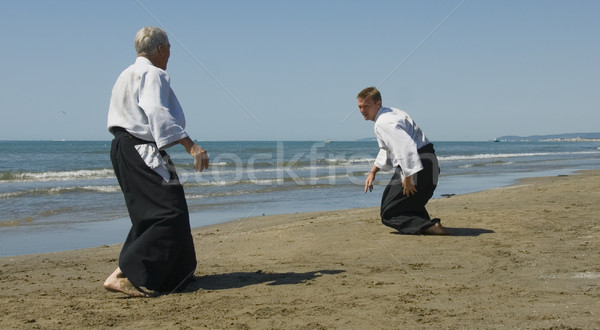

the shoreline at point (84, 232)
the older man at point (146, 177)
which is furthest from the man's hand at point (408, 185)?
the shoreline at point (84, 232)

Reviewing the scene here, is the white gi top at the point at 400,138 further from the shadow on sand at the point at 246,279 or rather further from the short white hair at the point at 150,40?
the short white hair at the point at 150,40

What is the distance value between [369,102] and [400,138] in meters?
0.56

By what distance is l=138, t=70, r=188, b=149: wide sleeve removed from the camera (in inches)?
155

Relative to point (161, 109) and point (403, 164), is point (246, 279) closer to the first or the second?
point (161, 109)

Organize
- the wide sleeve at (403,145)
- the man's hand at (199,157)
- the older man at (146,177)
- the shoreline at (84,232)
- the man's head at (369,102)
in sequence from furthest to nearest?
the shoreline at (84,232)
the man's head at (369,102)
the wide sleeve at (403,145)
the older man at (146,177)
the man's hand at (199,157)

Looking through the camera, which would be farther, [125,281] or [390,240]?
[390,240]

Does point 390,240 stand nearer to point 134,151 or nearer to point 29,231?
point 134,151

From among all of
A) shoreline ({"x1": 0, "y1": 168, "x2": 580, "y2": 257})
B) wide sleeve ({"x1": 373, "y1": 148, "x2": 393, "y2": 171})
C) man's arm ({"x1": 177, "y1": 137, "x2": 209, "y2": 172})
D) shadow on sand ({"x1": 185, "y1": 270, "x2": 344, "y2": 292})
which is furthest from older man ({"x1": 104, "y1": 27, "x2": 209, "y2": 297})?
shoreline ({"x1": 0, "y1": 168, "x2": 580, "y2": 257})

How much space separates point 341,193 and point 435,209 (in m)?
6.24

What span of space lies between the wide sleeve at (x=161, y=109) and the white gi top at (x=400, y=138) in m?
2.81

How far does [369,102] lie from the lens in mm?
6418

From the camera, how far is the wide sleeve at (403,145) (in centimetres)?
615

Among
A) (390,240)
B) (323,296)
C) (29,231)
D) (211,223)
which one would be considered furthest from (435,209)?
(29,231)

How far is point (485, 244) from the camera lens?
6008 mm
